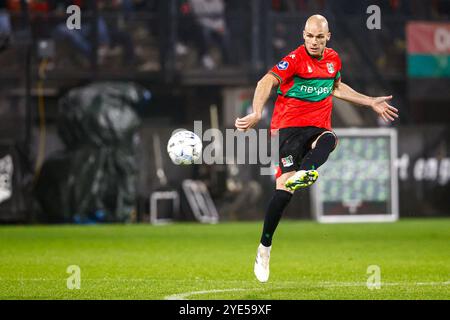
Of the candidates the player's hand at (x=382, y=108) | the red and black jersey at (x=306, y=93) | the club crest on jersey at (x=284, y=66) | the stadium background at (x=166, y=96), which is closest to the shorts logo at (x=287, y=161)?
the red and black jersey at (x=306, y=93)

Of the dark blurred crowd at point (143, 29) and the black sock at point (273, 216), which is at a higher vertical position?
the dark blurred crowd at point (143, 29)

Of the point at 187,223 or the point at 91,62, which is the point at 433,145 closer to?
the point at 187,223

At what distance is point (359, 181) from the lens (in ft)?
64.2

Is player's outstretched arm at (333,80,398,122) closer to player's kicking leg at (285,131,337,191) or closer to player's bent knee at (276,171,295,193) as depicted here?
player's kicking leg at (285,131,337,191)

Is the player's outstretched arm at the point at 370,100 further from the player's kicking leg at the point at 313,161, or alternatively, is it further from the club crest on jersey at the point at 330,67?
the player's kicking leg at the point at 313,161

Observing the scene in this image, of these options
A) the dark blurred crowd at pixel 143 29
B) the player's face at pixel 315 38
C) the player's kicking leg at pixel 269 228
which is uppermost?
the dark blurred crowd at pixel 143 29

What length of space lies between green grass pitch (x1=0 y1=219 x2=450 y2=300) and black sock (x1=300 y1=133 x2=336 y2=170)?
1.01m

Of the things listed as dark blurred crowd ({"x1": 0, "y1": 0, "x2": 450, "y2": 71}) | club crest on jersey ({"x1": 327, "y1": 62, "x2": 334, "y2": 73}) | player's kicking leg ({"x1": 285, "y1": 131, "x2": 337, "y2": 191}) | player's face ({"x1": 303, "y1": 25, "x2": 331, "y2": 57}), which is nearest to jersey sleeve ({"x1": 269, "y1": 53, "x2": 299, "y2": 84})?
player's face ({"x1": 303, "y1": 25, "x2": 331, "y2": 57})

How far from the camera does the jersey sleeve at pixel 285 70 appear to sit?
29.2 feet

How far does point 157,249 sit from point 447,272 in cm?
447

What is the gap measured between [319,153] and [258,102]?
72 cm

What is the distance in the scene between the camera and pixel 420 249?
1288 cm

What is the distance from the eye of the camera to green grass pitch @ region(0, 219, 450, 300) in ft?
26.7

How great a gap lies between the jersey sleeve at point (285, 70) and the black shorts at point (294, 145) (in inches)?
19.5
